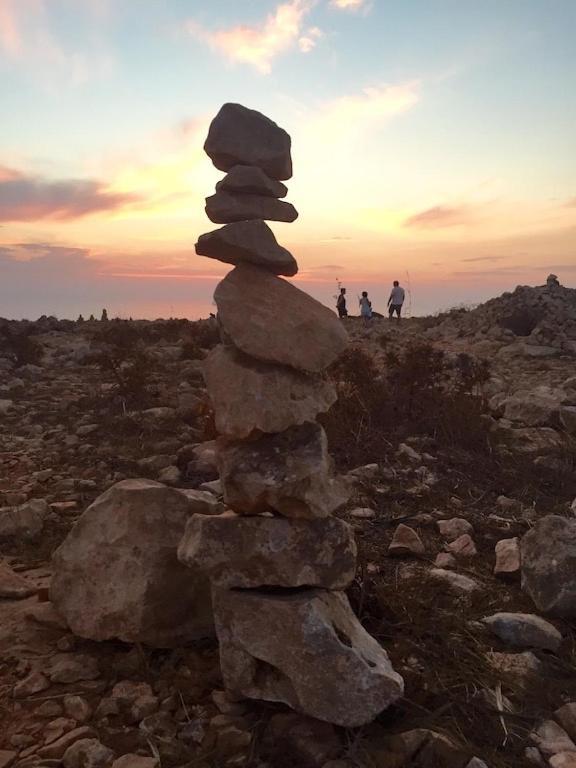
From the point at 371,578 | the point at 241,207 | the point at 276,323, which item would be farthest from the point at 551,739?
the point at 241,207

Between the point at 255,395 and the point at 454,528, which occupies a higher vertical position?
the point at 255,395

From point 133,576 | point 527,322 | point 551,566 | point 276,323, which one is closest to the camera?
point 276,323

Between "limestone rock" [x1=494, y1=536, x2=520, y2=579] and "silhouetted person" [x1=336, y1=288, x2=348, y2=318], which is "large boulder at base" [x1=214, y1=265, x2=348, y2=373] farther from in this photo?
"silhouetted person" [x1=336, y1=288, x2=348, y2=318]

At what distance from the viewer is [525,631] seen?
4.66 meters

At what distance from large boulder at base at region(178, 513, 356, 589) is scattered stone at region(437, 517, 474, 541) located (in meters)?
2.76

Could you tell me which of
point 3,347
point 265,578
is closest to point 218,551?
point 265,578

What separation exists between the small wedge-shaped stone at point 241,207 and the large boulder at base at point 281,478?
1.46 metres

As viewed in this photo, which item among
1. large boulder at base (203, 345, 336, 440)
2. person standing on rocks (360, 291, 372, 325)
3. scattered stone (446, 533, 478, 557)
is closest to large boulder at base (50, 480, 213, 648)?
large boulder at base (203, 345, 336, 440)

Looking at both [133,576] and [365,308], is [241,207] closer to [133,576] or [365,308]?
[133,576]

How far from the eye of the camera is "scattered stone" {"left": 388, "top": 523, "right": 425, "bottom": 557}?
5957 millimetres

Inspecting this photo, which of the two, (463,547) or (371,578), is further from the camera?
(463,547)

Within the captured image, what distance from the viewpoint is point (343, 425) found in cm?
945

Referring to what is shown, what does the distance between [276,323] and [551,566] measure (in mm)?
2927

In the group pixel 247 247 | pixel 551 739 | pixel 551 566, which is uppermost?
pixel 247 247
